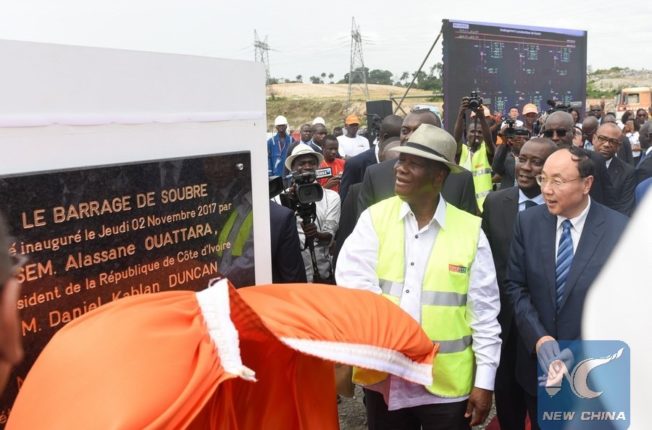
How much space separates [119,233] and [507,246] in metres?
2.23

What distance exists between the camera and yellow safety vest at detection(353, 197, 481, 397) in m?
2.41

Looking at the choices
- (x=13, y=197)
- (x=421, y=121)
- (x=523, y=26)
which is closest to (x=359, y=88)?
(x=523, y=26)

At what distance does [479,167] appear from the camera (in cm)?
586

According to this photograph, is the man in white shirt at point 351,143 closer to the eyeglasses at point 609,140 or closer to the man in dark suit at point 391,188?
the eyeglasses at point 609,140

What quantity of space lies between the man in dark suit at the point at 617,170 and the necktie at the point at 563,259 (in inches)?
78.4

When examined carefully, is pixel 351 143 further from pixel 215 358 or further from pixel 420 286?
pixel 215 358

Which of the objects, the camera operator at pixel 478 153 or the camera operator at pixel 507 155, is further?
the camera operator at pixel 478 153

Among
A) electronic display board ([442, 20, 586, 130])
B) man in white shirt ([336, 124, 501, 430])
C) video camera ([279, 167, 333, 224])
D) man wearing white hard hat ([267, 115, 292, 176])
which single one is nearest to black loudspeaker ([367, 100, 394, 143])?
electronic display board ([442, 20, 586, 130])

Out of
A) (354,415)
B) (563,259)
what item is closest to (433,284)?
(563,259)

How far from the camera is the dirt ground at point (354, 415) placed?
3.99m

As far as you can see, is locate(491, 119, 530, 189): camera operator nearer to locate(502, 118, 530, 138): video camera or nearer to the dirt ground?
locate(502, 118, 530, 138): video camera

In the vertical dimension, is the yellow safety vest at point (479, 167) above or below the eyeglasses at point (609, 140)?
below

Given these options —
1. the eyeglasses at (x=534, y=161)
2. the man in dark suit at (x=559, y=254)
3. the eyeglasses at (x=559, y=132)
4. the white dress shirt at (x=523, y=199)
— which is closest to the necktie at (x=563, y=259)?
the man in dark suit at (x=559, y=254)

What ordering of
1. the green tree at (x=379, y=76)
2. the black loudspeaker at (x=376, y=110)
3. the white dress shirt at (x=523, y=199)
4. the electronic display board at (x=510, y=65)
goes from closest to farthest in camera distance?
the white dress shirt at (x=523, y=199) → the electronic display board at (x=510, y=65) → the black loudspeaker at (x=376, y=110) → the green tree at (x=379, y=76)
